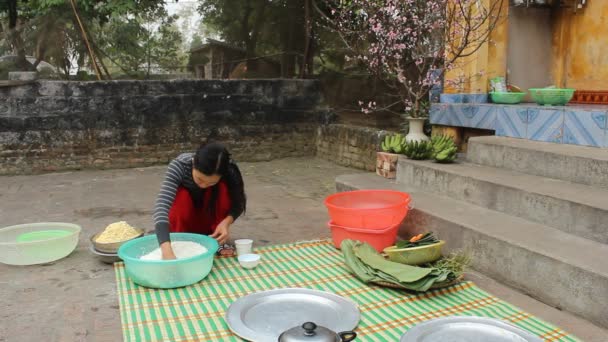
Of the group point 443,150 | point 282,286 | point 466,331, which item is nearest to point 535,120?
point 443,150

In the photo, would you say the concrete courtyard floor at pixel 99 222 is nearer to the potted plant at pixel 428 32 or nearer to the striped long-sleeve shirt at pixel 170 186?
the striped long-sleeve shirt at pixel 170 186

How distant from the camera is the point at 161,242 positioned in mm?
2812

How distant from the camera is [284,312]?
2.49 m

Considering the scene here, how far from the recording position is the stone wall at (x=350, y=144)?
257 inches

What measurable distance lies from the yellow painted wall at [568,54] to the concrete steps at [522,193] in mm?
1302

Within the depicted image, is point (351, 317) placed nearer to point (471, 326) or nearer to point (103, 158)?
point (471, 326)

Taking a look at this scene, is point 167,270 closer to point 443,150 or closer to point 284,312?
point 284,312

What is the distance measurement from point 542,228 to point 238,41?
663 centimetres

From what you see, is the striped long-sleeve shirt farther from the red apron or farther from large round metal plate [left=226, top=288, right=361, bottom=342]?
large round metal plate [left=226, top=288, right=361, bottom=342]

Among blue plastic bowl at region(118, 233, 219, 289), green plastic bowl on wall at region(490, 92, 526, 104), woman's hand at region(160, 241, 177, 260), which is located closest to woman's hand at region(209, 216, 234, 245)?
blue plastic bowl at region(118, 233, 219, 289)

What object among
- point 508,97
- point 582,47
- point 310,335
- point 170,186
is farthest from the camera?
point 582,47

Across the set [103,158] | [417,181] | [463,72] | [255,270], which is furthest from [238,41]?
[255,270]

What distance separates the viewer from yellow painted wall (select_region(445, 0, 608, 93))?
15.4ft

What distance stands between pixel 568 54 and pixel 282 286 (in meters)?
3.94
